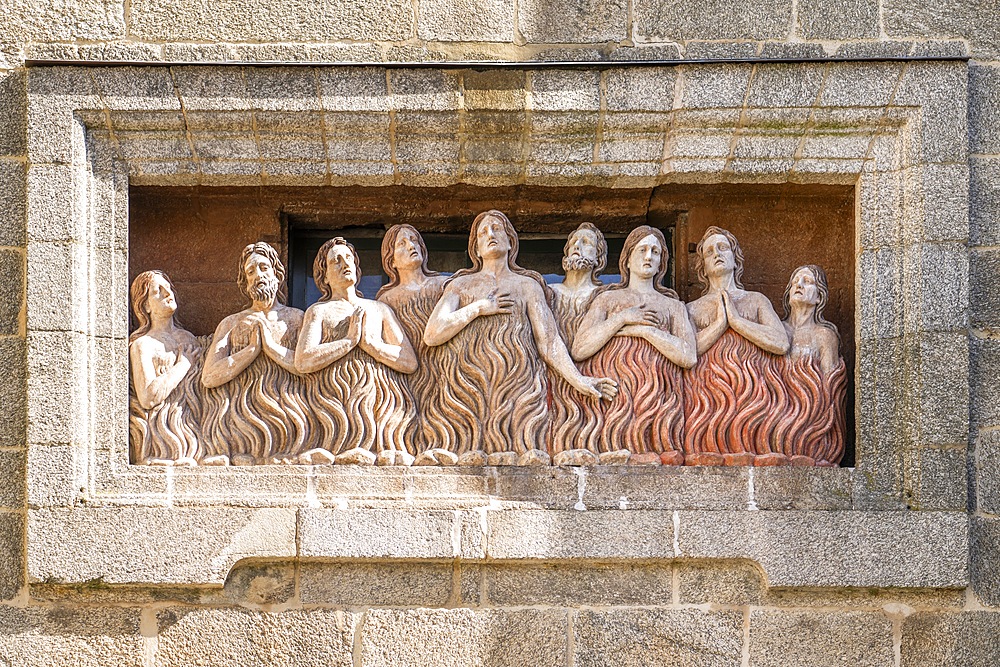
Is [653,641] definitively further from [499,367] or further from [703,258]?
[703,258]

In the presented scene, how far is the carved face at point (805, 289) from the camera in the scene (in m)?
5.14

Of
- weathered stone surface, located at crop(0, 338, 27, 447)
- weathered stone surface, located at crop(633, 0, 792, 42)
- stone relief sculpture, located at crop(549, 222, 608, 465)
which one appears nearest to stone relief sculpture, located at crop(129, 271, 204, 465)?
weathered stone surface, located at crop(0, 338, 27, 447)

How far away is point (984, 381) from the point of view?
4980mm

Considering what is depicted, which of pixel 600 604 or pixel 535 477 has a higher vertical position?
pixel 535 477

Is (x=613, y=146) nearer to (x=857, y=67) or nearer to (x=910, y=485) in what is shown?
(x=857, y=67)

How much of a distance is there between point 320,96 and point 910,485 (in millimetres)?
2450

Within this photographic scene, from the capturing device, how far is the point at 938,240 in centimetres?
498

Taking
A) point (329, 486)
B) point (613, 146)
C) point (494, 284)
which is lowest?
point (329, 486)

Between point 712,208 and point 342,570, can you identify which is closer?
point 342,570

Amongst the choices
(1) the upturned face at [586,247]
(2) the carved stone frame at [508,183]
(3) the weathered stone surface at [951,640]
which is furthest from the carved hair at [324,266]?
(3) the weathered stone surface at [951,640]

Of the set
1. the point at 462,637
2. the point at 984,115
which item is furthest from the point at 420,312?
the point at 984,115

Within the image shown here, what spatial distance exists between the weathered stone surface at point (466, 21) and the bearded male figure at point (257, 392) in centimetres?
108

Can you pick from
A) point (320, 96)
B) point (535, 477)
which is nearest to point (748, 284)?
point (535, 477)

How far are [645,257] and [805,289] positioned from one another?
58 cm
